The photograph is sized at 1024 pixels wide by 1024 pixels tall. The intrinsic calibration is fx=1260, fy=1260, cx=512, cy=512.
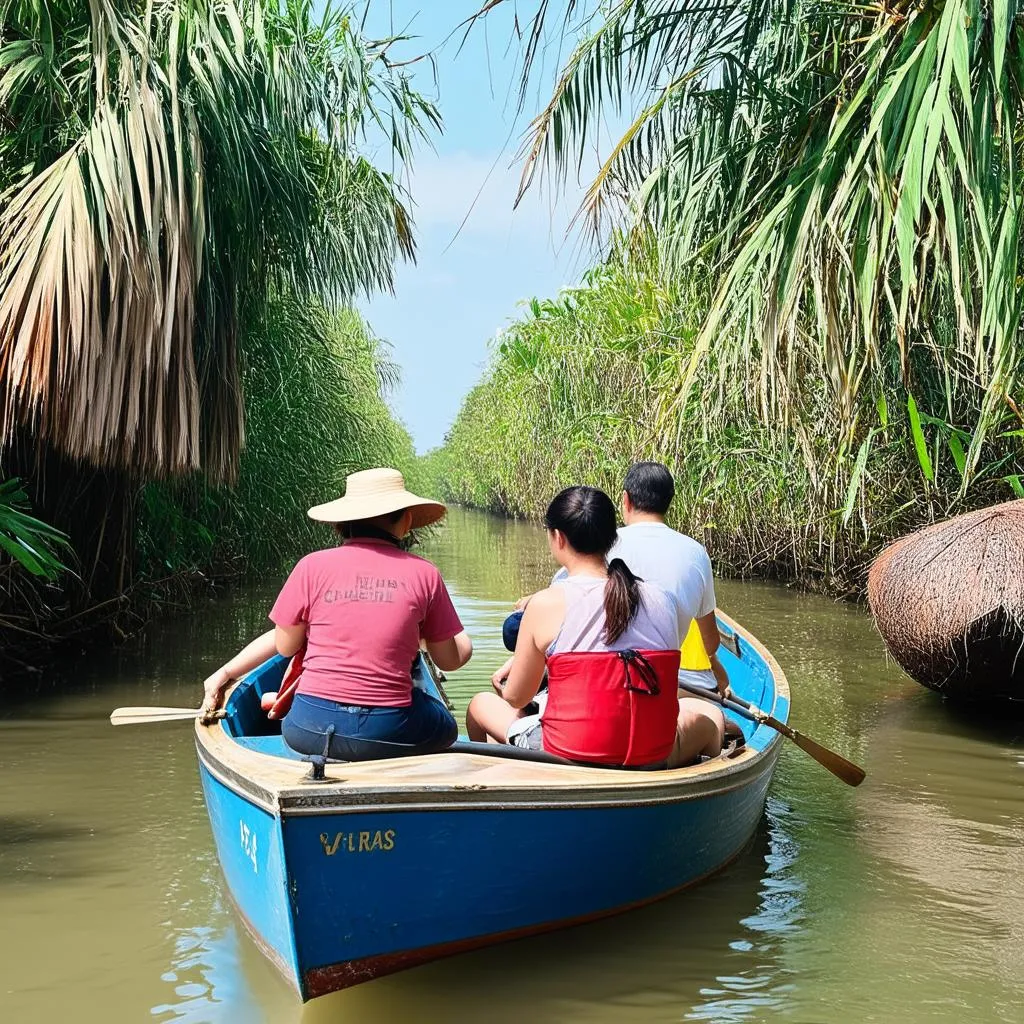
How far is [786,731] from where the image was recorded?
5293mm

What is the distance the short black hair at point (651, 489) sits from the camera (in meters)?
5.05

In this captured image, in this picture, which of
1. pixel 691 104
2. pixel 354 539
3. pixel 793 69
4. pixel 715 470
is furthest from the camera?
pixel 715 470

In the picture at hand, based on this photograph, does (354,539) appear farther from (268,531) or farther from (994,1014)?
(268,531)

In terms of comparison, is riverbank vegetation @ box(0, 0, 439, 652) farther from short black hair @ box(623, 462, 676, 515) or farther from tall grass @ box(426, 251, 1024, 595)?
short black hair @ box(623, 462, 676, 515)

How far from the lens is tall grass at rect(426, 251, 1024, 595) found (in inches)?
354

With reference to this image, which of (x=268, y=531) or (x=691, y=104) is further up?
(x=691, y=104)

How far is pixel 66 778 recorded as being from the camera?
6.17 metres

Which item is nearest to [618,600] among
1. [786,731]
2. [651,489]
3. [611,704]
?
[611,704]

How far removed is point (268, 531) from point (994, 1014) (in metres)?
11.5

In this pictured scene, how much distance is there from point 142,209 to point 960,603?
213 inches

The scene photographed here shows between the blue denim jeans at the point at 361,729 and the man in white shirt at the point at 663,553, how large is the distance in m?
0.96

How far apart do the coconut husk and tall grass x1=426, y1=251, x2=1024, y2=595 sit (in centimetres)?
64

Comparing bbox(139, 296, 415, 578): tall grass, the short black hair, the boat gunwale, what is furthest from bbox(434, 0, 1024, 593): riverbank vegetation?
bbox(139, 296, 415, 578): tall grass

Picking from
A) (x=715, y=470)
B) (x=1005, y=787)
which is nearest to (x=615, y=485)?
(x=715, y=470)
